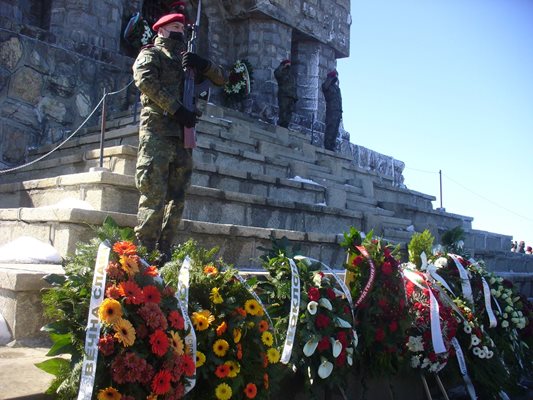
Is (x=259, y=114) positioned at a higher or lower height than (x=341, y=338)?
higher

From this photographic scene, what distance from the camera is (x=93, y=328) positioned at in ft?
7.78

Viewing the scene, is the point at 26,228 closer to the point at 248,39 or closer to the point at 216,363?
the point at 216,363

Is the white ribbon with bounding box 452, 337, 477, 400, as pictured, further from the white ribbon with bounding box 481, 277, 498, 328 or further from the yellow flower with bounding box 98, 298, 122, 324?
the yellow flower with bounding box 98, 298, 122, 324

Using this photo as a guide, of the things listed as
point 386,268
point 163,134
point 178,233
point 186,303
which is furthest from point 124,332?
point 178,233

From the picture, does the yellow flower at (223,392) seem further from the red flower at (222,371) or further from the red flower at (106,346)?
the red flower at (106,346)

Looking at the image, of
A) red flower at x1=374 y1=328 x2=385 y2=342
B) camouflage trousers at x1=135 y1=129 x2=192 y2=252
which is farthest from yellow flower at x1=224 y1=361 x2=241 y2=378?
camouflage trousers at x1=135 y1=129 x2=192 y2=252

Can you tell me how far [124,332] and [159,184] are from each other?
2148 mm

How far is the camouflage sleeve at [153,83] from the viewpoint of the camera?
4.39m

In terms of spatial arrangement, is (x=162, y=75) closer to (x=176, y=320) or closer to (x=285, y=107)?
(x=176, y=320)

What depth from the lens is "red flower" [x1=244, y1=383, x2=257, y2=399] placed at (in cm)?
278

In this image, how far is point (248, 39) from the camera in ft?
52.8

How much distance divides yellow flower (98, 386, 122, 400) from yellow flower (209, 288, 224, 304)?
0.80 meters

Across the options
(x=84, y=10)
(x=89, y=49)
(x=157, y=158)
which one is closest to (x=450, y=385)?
(x=157, y=158)

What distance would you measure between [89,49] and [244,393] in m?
10.1
